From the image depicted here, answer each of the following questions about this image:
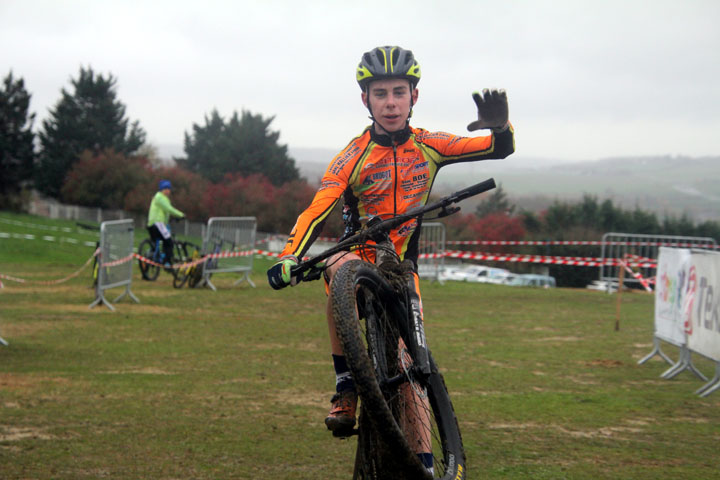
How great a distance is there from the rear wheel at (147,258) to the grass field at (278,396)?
3.85 meters

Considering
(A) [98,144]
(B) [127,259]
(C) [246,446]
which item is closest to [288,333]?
(B) [127,259]

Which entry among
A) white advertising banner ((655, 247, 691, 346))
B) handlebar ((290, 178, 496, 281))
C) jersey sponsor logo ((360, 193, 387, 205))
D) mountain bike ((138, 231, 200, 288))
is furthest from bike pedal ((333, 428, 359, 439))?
mountain bike ((138, 231, 200, 288))

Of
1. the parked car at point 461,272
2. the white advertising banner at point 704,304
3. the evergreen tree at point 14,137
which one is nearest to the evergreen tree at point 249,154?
the evergreen tree at point 14,137

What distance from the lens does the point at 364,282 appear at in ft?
14.4

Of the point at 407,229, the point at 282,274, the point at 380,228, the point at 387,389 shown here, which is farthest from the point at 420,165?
the point at 387,389

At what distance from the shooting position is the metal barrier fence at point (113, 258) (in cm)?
1602

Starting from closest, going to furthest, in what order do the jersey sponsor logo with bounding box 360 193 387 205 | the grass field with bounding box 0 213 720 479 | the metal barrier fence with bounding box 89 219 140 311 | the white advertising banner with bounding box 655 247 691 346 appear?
the jersey sponsor logo with bounding box 360 193 387 205 → the grass field with bounding box 0 213 720 479 → the white advertising banner with bounding box 655 247 691 346 → the metal barrier fence with bounding box 89 219 140 311

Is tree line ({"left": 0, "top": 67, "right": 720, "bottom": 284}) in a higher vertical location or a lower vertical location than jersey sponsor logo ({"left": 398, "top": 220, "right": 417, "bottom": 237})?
higher

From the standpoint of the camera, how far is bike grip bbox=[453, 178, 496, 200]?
184 inches

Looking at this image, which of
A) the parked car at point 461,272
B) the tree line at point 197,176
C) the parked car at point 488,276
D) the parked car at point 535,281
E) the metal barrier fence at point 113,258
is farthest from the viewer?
the tree line at point 197,176

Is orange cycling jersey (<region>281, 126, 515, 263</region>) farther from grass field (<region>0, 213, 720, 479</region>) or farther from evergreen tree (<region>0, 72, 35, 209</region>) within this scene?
evergreen tree (<region>0, 72, 35, 209</region>)

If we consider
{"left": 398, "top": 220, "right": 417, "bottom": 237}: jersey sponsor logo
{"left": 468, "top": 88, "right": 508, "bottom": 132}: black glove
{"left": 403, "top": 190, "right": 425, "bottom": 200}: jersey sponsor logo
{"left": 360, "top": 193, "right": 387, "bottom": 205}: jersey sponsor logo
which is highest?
{"left": 468, "top": 88, "right": 508, "bottom": 132}: black glove

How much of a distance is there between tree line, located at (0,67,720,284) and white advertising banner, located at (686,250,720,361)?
25166 mm

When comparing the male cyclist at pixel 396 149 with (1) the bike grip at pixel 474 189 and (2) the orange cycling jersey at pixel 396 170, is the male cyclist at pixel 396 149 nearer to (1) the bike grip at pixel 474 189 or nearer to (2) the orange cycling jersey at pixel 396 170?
(2) the orange cycling jersey at pixel 396 170
